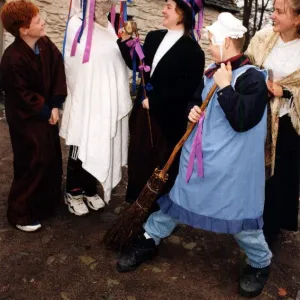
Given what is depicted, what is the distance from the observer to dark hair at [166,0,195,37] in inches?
115

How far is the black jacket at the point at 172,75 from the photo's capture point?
118 inches

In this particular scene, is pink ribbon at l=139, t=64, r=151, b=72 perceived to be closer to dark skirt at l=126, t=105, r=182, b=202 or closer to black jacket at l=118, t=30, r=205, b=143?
black jacket at l=118, t=30, r=205, b=143

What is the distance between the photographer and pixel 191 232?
137 inches

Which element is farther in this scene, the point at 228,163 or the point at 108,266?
the point at 108,266

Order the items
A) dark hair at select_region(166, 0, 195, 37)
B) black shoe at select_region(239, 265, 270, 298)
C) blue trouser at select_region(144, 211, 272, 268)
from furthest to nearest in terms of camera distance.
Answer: dark hair at select_region(166, 0, 195, 37) < black shoe at select_region(239, 265, 270, 298) < blue trouser at select_region(144, 211, 272, 268)

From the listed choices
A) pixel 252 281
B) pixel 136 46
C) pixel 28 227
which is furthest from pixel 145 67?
pixel 252 281

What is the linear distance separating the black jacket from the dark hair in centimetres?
8

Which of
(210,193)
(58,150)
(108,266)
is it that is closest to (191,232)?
(108,266)

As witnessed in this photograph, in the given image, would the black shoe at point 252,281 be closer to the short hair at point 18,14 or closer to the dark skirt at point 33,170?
the dark skirt at point 33,170

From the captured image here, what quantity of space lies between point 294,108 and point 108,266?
5.94ft

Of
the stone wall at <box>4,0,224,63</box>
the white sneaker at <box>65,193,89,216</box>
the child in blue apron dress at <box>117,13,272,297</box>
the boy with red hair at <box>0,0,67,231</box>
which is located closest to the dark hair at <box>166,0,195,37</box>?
the child in blue apron dress at <box>117,13,272,297</box>

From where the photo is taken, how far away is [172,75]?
3.02m

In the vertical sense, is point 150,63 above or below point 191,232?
above

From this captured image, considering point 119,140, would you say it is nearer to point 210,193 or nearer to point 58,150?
point 58,150
